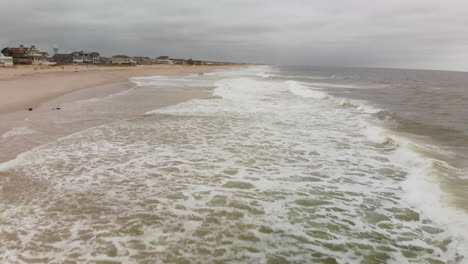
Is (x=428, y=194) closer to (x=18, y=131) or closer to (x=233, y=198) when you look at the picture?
(x=233, y=198)

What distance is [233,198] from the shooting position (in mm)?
5988

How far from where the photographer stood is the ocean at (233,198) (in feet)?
14.4

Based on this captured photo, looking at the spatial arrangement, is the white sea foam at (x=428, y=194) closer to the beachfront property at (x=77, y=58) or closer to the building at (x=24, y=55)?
the building at (x=24, y=55)

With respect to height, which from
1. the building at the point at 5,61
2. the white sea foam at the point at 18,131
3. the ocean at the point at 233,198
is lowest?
the ocean at the point at 233,198

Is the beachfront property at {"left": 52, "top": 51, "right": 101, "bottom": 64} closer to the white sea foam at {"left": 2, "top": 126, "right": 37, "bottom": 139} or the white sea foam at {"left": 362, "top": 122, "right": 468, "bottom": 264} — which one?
the white sea foam at {"left": 2, "top": 126, "right": 37, "bottom": 139}

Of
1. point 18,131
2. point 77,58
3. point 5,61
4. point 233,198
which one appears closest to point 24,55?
point 5,61

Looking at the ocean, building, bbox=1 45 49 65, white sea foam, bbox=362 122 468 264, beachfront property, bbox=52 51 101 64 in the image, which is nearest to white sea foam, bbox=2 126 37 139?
the ocean

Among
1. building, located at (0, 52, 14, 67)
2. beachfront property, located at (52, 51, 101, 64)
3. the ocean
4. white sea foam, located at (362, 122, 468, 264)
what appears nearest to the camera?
the ocean

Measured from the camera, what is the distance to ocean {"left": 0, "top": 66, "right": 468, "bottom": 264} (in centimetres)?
438

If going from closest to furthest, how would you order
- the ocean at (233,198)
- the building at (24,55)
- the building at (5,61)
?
the ocean at (233,198) < the building at (5,61) < the building at (24,55)

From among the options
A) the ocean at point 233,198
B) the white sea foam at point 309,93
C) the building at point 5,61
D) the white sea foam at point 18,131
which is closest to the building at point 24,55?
the building at point 5,61

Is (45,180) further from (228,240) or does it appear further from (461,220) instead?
(461,220)

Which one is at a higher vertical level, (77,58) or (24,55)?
(77,58)

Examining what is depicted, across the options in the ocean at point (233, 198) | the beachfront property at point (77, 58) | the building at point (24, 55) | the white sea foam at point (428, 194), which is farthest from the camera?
the beachfront property at point (77, 58)
